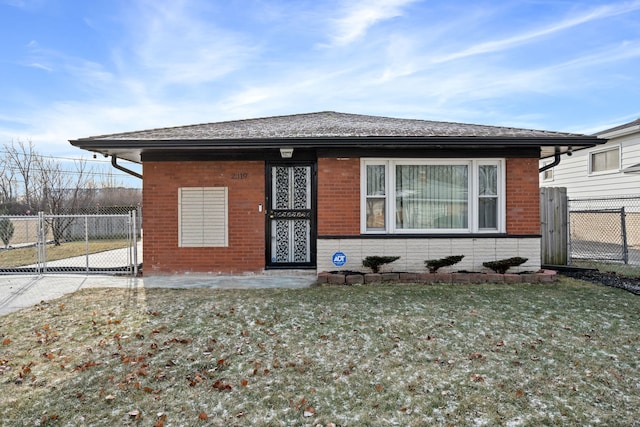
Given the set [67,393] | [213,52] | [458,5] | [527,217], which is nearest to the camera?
[67,393]

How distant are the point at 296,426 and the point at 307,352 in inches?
49.2

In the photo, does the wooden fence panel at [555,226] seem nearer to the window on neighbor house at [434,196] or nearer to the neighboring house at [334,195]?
the neighboring house at [334,195]

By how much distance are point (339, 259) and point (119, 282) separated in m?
4.27

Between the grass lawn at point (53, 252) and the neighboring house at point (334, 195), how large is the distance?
2613 mm

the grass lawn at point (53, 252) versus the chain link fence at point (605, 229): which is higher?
the chain link fence at point (605, 229)

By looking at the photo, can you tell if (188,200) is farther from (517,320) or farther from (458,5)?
(458,5)

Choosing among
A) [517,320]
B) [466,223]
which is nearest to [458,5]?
[466,223]

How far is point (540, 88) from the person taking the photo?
1202cm

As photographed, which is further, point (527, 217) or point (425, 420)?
point (527, 217)

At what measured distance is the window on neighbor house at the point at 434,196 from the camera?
7.67 metres

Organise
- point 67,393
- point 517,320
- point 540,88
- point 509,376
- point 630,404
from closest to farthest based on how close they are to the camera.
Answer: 1. point 630,404
2. point 67,393
3. point 509,376
4. point 517,320
5. point 540,88

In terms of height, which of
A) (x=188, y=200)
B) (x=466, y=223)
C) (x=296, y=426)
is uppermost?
(x=188, y=200)

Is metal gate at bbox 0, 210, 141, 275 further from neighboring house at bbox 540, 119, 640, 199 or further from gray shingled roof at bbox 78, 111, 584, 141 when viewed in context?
neighboring house at bbox 540, 119, 640, 199

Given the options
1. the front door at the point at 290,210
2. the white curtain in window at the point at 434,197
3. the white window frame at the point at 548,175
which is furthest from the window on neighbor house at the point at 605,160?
the front door at the point at 290,210
